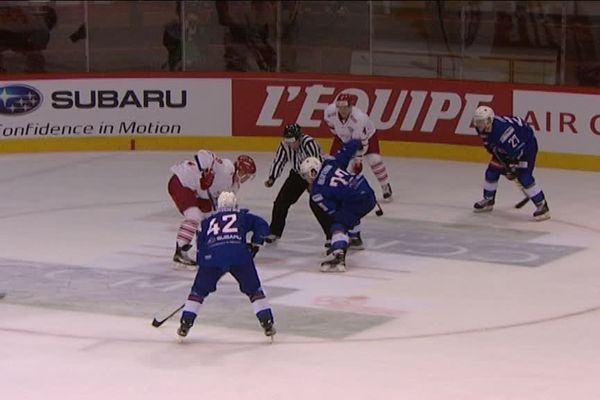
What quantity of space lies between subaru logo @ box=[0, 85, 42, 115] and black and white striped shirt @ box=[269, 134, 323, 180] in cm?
544

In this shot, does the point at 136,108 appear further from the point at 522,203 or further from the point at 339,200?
the point at 339,200

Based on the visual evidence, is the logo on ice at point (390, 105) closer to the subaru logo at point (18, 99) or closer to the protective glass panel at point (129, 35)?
the protective glass panel at point (129, 35)

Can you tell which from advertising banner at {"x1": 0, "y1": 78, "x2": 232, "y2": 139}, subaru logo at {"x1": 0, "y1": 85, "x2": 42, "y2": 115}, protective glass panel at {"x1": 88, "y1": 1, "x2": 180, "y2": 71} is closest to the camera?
subaru logo at {"x1": 0, "y1": 85, "x2": 42, "y2": 115}

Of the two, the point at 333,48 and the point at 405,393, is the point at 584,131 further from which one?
the point at 405,393

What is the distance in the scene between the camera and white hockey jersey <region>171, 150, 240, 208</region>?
12250 mm

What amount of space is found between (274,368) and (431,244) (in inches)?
163

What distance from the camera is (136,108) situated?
728 inches

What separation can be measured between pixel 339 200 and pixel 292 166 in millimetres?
1199

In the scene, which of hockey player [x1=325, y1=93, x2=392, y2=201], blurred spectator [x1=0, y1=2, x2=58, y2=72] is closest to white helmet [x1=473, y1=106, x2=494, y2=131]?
hockey player [x1=325, y1=93, x2=392, y2=201]

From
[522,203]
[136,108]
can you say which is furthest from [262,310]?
[136,108]

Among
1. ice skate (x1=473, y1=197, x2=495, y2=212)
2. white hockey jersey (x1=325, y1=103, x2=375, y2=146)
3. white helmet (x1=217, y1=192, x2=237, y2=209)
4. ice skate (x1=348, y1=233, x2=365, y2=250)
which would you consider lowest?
ice skate (x1=473, y1=197, x2=495, y2=212)

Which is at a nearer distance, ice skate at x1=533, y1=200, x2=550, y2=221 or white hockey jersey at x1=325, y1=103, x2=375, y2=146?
ice skate at x1=533, y1=200, x2=550, y2=221

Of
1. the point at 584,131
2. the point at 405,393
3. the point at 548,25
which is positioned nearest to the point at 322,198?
Result: the point at 405,393

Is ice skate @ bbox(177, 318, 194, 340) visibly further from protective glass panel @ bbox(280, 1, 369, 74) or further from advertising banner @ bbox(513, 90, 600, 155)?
protective glass panel @ bbox(280, 1, 369, 74)
